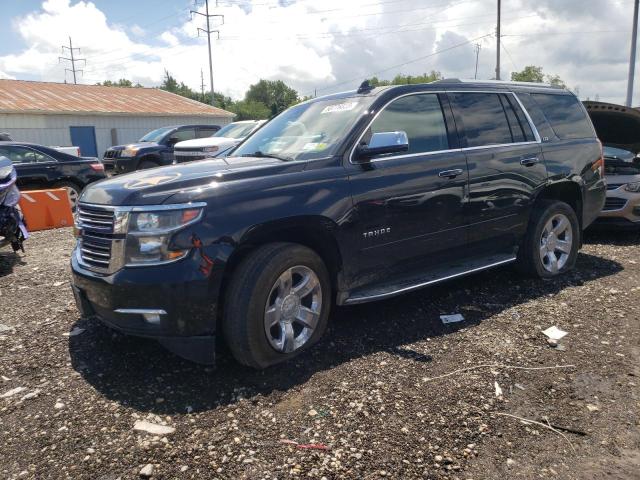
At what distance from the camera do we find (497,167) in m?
4.73

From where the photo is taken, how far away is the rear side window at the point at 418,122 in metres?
4.14

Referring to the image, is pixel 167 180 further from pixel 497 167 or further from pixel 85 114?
pixel 85 114

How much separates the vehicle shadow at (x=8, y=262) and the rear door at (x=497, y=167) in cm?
529

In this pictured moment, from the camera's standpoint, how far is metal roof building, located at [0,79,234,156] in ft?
76.9

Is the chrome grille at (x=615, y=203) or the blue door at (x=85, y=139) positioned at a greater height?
the blue door at (x=85, y=139)

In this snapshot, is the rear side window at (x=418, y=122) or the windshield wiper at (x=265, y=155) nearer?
the windshield wiper at (x=265, y=155)

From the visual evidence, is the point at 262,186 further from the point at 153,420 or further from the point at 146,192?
the point at 153,420

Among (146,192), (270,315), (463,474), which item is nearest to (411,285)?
(270,315)

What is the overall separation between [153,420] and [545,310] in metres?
3.42

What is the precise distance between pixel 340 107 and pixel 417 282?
5.20 ft

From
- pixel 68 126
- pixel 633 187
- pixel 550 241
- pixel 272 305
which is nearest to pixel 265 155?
pixel 272 305

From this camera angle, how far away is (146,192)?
3.22 metres

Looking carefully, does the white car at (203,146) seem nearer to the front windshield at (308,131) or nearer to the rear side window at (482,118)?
the front windshield at (308,131)

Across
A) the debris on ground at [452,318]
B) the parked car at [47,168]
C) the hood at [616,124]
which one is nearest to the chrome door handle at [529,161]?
the debris on ground at [452,318]
